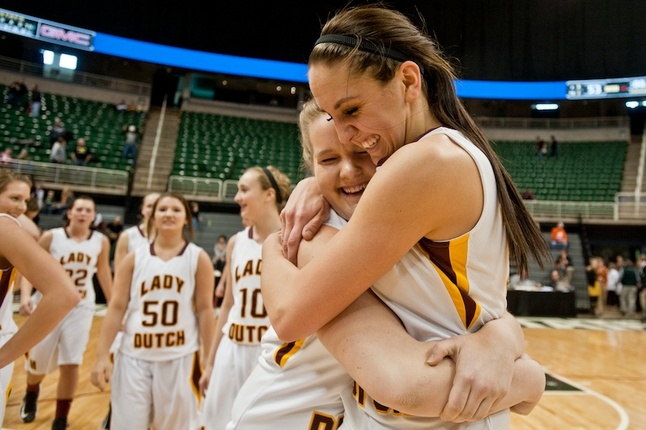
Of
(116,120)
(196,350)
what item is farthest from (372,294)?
(116,120)

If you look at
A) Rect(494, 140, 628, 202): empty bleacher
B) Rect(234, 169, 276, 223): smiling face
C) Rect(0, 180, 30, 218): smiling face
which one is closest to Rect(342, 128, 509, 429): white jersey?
Rect(0, 180, 30, 218): smiling face

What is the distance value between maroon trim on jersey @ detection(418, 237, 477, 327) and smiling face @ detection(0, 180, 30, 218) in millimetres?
1854

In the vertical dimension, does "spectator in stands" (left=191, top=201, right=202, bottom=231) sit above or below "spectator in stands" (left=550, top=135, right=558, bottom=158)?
below

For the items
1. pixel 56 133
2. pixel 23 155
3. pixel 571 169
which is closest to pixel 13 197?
pixel 23 155

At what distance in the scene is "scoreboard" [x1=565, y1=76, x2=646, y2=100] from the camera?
692 inches

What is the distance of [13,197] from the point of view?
2006 millimetres

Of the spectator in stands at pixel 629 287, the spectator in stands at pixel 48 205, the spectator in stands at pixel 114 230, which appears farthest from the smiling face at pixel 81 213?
the spectator in stands at pixel 629 287

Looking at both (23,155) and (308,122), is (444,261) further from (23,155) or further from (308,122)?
(23,155)

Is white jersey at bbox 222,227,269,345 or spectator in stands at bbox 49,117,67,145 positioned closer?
white jersey at bbox 222,227,269,345

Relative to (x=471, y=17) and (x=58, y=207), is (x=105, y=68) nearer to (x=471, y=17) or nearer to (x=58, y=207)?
(x=58, y=207)

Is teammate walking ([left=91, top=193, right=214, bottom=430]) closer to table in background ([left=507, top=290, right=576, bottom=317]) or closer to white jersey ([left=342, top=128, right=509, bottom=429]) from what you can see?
white jersey ([left=342, top=128, right=509, bottom=429])

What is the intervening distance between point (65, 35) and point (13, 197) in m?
17.0

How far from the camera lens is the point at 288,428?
125 centimetres

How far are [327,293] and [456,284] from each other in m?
0.27
